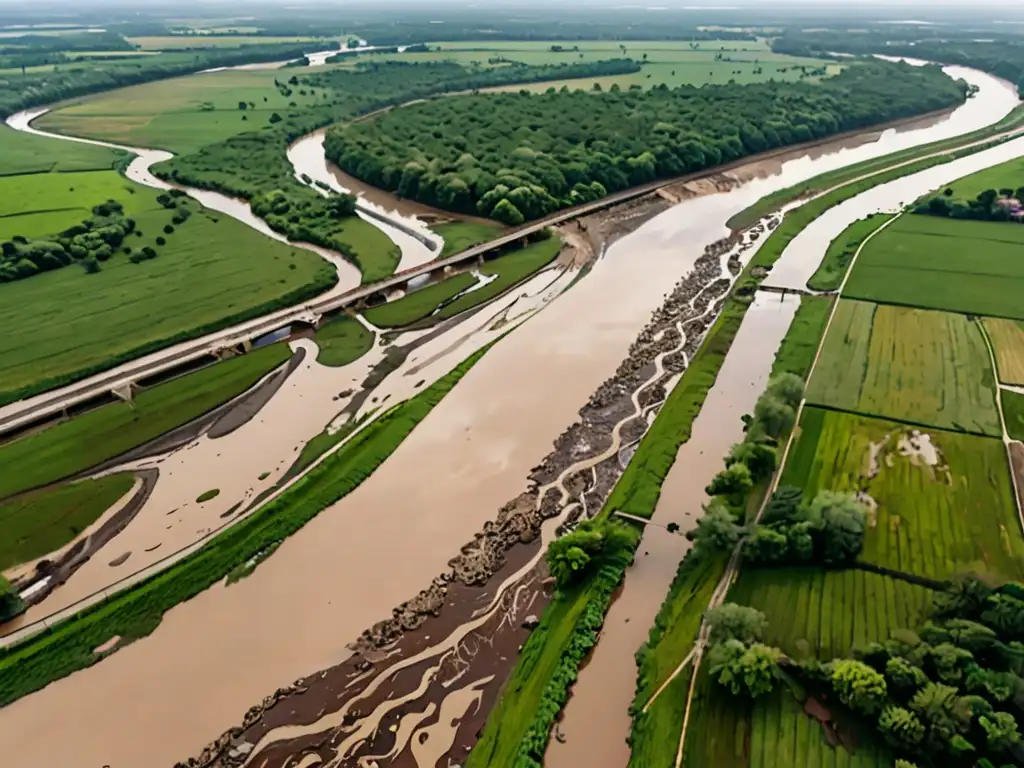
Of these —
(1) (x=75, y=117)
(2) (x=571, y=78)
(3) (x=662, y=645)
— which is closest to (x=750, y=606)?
(3) (x=662, y=645)

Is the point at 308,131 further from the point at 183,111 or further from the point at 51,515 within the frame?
the point at 51,515

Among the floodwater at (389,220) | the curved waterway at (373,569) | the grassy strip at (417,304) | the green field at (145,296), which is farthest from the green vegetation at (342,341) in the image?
the floodwater at (389,220)

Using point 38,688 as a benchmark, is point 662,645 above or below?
above

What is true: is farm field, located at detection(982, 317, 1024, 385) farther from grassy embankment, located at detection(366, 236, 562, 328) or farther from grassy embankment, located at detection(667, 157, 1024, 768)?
grassy embankment, located at detection(366, 236, 562, 328)

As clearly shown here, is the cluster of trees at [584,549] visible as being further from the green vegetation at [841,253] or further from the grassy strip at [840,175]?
the grassy strip at [840,175]

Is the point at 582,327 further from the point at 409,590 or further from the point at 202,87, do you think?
the point at 202,87

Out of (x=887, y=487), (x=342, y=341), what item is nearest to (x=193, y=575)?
(x=342, y=341)

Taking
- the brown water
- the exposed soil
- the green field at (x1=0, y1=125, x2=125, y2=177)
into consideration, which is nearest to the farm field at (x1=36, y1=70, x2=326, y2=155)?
the green field at (x1=0, y1=125, x2=125, y2=177)
